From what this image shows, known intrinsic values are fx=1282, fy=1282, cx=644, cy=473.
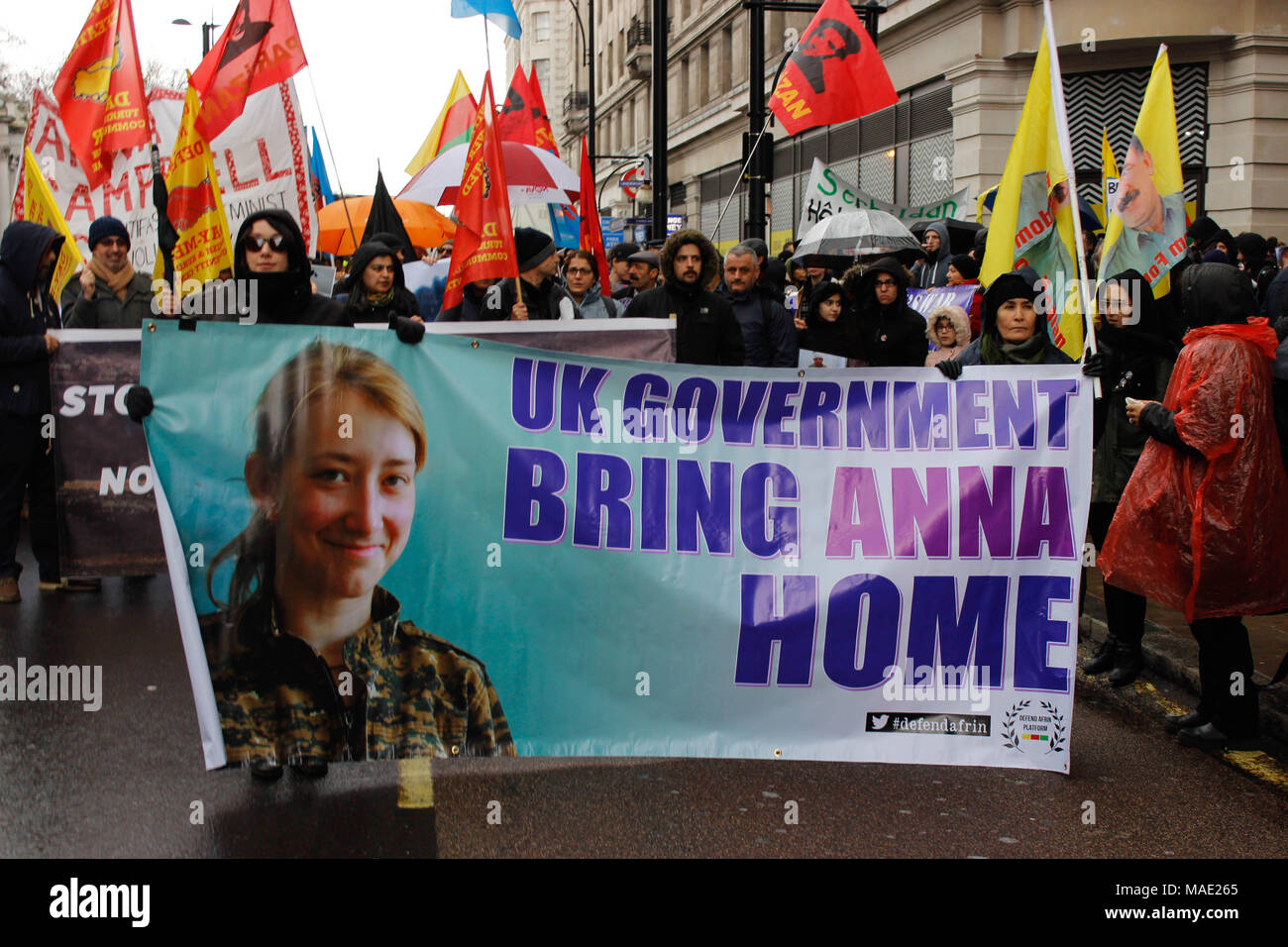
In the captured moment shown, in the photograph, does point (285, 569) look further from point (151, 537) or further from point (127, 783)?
point (151, 537)

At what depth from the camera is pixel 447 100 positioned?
48.1 ft

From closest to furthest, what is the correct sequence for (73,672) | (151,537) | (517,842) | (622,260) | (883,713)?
(517,842) → (883,713) → (73,672) → (151,537) → (622,260)

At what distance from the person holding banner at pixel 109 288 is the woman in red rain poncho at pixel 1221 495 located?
6181mm

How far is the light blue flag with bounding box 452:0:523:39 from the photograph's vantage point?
24.9 feet

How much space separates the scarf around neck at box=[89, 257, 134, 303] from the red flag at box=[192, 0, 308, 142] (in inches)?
41.5

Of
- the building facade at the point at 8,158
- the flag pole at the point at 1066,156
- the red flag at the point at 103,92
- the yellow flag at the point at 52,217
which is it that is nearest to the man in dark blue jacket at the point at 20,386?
the yellow flag at the point at 52,217

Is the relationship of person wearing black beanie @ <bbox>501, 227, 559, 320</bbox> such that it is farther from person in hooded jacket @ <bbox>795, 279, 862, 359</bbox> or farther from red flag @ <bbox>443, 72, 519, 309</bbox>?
person in hooded jacket @ <bbox>795, 279, 862, 359</bbox>

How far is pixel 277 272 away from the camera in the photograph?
5188mm

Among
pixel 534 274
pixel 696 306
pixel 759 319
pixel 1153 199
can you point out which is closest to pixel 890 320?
pixel 759 319

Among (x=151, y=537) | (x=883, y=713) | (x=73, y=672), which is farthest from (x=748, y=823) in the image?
(x=151, y=537)

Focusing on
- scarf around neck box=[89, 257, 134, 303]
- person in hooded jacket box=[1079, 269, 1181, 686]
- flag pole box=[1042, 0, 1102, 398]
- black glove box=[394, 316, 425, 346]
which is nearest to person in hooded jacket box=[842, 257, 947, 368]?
person in hooded jacket box=[1079, 269, 1181, 686]

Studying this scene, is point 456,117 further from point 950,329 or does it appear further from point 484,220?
point 484,220

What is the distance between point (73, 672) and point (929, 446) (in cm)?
401

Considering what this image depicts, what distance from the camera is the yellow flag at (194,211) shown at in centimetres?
627
